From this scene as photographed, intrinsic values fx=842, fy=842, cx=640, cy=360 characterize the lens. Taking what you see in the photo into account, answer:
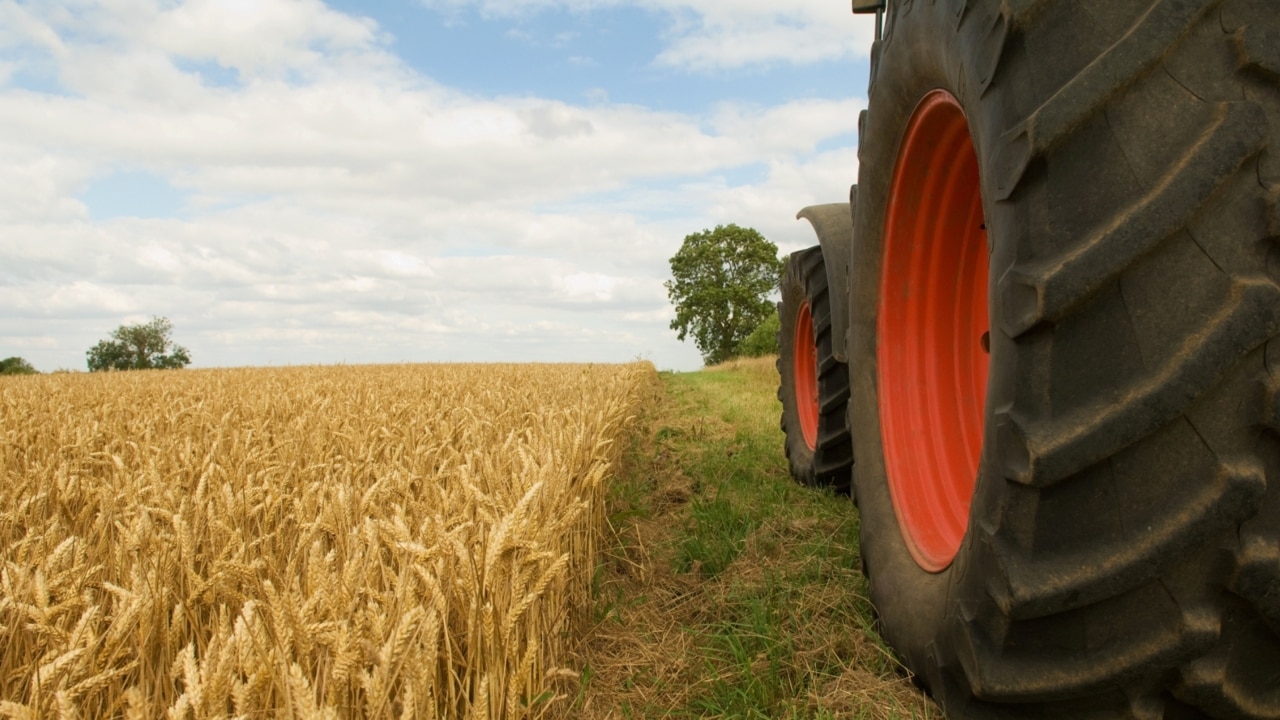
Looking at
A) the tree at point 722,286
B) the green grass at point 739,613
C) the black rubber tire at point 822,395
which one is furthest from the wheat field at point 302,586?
the tree at point 722,286

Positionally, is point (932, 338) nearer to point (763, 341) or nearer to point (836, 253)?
point (836, 253)

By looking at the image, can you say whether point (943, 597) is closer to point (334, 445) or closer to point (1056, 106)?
point (1056, 106)

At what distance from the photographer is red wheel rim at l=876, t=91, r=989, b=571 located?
220 cm

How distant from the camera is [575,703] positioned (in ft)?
6.34

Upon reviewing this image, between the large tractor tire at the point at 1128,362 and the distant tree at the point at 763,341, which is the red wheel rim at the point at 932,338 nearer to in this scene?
the large tractor tire at the point at 1128,362

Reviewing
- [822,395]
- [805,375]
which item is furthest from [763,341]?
[822,395]

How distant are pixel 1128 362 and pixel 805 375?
337cm

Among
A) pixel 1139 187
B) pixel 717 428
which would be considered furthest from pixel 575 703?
pixel 717 428

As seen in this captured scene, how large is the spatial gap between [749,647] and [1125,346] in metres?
1.36

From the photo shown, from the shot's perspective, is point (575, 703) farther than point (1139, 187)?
Yes

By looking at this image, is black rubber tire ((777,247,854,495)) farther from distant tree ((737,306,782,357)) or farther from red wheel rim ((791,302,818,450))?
distant tree ((737,306,782,357))

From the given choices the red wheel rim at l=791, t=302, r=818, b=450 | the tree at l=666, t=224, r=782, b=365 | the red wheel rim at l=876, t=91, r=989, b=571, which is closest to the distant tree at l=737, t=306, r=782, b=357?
the tree at l=666, t=224, r=782, b=365

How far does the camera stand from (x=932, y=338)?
2.38 metres

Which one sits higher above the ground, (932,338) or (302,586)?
(932,338)
